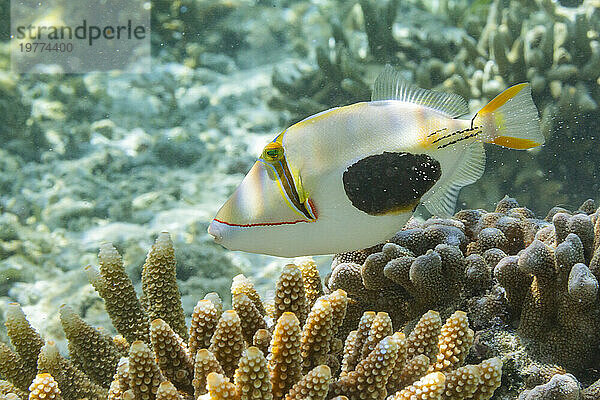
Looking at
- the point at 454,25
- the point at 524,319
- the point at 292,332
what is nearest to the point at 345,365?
the point at 292,332

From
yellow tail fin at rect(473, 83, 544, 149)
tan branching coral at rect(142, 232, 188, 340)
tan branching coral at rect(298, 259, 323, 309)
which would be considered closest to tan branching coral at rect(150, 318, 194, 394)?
tan branching coral at rect(142, 232, 188, 340)

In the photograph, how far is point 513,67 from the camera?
5.88 m

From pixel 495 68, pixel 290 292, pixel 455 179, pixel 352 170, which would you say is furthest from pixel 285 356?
pixel 495 68

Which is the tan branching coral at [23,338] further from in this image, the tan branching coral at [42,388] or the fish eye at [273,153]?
the fish eye at [273,153]

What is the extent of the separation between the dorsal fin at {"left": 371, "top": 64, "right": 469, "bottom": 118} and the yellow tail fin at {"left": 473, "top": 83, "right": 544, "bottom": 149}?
0.13m

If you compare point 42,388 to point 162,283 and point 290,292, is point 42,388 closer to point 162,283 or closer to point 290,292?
point 162,283

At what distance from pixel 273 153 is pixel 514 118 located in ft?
2.46

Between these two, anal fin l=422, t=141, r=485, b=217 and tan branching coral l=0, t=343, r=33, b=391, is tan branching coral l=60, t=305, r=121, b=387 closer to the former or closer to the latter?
tan branching coral l=0, t=343, r=33, b=391

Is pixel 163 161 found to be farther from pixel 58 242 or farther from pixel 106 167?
pixel 58 242

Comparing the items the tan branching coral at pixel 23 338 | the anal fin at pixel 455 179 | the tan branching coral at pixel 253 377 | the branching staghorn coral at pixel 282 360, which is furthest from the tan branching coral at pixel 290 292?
the tan branching coral at pixel 23 338

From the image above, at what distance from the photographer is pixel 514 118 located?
4.78 ft

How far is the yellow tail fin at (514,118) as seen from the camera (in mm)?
1445

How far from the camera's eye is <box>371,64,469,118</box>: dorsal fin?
1.60m

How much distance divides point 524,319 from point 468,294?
253 mm
